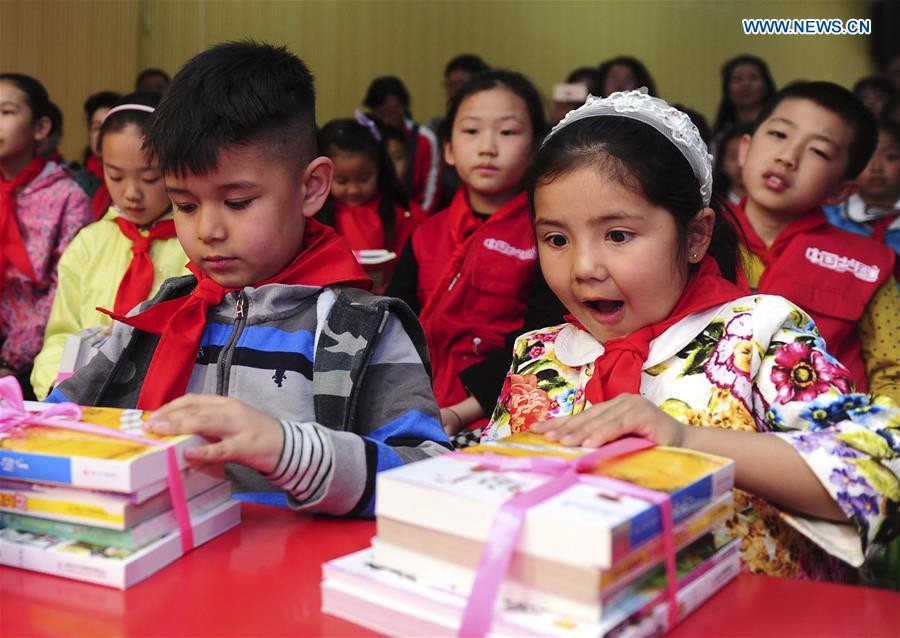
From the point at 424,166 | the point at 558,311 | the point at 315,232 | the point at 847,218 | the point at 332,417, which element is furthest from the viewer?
the point at 424,166

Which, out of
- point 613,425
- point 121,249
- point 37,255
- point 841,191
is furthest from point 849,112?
point 37,255

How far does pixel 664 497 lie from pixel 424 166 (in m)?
4.99

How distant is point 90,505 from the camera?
2.88ft

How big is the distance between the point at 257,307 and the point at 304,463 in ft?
1.34

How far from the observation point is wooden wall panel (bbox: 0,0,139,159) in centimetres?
580

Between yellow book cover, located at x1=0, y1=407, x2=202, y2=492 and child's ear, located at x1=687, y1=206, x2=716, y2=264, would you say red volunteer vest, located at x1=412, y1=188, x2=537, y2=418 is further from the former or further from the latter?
yellow book cover, located at x1=0, y1=407, x2=202, y2=492

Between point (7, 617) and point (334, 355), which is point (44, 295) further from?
point (7, 617)

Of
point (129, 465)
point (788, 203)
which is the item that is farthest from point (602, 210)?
point (788, 203)

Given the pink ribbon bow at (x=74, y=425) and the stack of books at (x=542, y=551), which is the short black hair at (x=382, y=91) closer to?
the pink ribbon bow at (x=74, y=425)

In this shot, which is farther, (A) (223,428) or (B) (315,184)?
(B) (315,184)

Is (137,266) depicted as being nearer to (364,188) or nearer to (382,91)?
(364,188)

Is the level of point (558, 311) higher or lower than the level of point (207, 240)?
lower

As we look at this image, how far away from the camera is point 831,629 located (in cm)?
80

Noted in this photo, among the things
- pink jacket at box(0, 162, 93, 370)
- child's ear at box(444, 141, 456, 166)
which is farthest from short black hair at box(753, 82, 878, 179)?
pink jacket at box(0, 162, 93, 370)
